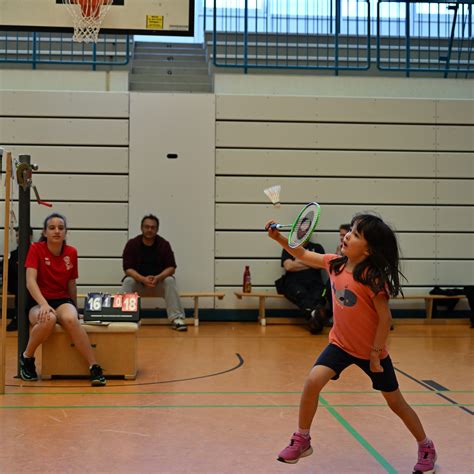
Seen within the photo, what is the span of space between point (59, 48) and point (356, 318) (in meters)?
8.95

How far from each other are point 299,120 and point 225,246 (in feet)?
7.10

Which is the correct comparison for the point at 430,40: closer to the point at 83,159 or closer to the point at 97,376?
the point at 83,159

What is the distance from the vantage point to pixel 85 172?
9.38 meters

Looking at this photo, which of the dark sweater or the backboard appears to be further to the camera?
the dark sweater

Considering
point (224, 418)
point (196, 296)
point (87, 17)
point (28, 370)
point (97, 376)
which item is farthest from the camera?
point (196, 296)

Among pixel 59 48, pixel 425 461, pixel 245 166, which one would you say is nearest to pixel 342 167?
pixel 245 166

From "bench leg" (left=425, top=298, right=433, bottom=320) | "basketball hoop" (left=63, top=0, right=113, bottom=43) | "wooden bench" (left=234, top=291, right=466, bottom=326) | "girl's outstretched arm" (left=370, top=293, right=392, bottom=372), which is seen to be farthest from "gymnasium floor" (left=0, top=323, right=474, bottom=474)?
"basketball hoop" (left=63, top=0, right=113, bottom=43)

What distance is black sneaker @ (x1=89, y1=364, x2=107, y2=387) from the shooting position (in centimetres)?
497

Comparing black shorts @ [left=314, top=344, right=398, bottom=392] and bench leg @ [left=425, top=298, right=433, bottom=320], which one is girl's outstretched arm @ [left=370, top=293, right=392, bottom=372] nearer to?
black shorts @ [left=314, top=344, right=398, bottom=392]

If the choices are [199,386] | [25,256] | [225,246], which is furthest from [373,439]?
[225,246]

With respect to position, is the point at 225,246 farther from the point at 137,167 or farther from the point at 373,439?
the point at 373,439

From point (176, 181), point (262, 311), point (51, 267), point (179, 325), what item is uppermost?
point (176, 181)

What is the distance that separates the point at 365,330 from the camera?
3.08 metres

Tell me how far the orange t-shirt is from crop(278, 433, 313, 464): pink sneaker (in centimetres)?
47
